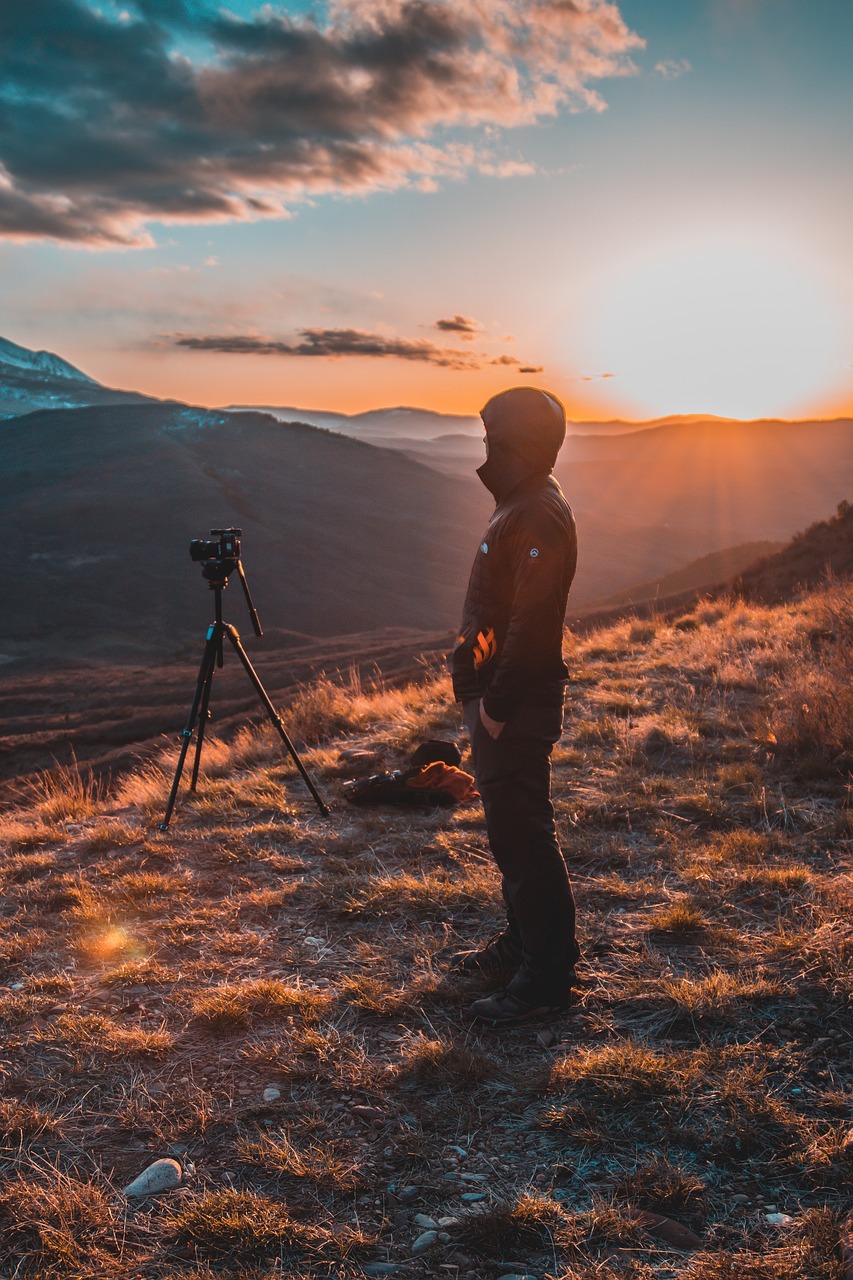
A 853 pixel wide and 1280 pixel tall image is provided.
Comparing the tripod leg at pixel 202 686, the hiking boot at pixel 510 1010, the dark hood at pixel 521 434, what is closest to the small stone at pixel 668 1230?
the hiking boot at pixel 510 1010

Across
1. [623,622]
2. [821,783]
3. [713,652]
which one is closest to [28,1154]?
[821,783]

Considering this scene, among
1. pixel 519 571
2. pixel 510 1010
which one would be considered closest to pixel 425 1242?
pixel 510 1010

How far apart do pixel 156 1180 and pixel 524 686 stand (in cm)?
187

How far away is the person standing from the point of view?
2.88m

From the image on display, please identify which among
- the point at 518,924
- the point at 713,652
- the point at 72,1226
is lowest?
the point at 72,1226

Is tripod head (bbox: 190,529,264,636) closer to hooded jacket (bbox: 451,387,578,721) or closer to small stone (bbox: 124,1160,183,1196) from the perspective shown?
hooded jacket (bbox: 451,387,578,721)

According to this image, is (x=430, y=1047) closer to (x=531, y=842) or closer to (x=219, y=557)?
(x=531, y=842)

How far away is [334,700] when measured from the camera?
31.2 ft

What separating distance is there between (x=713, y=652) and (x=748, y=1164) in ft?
23.6

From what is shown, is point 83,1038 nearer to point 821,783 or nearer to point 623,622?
point 821,783

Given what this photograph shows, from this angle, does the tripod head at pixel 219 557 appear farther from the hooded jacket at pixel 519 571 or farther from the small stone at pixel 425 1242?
the small stone at pixel 425 1242

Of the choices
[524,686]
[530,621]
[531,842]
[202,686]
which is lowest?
[531,842]

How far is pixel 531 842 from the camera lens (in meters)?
3.02

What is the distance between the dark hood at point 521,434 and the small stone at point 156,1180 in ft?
7.96
